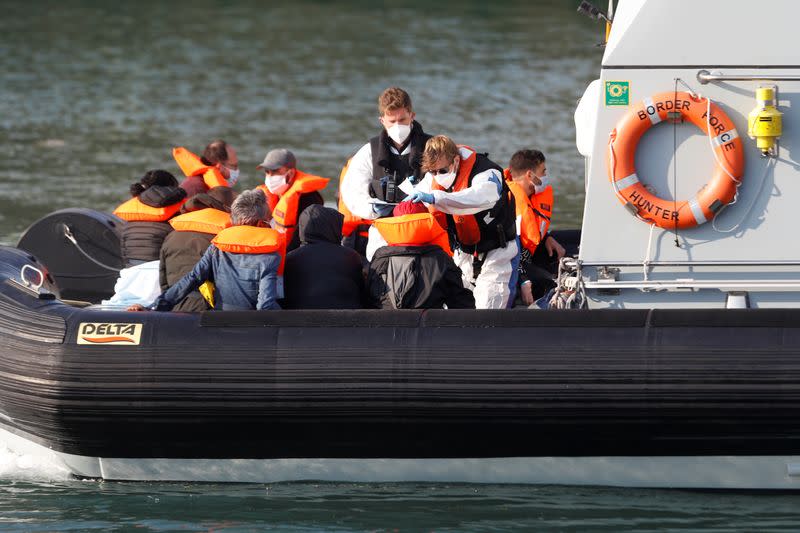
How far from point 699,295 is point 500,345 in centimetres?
106

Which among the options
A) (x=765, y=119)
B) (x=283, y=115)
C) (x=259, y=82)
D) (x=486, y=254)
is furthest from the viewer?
(x=259, y=82)

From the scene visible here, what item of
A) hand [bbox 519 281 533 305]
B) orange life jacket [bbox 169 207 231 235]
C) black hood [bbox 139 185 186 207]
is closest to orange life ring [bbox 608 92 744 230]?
hand [bbox 519 281 533 305]

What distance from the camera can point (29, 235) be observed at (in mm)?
9250

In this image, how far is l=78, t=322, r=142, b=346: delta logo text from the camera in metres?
6.68

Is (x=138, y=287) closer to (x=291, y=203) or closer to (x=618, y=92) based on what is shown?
(x=291, y=203)

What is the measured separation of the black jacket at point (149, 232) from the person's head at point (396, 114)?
1484 mm

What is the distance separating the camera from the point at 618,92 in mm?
6664

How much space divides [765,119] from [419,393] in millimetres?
2003

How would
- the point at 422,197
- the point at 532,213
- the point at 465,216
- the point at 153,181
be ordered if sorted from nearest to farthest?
the point at 422,197 → the point at 465,216 → the point at 532,213 → the point at 153,181

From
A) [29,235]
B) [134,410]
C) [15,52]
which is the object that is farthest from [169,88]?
[134,410]

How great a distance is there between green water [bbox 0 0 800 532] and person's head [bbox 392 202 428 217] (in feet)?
4.28

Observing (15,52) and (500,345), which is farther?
(15,52)

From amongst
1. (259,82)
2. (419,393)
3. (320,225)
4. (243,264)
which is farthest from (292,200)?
(259,82)

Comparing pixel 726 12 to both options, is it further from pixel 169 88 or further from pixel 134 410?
pixel 169 88
